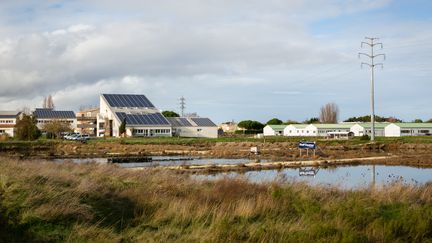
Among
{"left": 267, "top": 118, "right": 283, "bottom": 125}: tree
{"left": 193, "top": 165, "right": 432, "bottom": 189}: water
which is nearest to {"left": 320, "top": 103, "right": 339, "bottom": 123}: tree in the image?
{"left": 267, "top": 118, "right": 283, "bottom": 125}: tree

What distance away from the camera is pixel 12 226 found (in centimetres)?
768

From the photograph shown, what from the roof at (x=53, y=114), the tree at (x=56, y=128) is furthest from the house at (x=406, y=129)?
the roof at (x=53, y=114)

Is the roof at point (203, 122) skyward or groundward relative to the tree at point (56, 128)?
skyward

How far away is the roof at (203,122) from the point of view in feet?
294

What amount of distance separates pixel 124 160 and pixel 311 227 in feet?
99.1

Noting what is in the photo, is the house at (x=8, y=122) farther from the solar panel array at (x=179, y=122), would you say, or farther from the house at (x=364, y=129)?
the house at (x=364, y=129)

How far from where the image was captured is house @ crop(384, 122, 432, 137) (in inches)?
3634

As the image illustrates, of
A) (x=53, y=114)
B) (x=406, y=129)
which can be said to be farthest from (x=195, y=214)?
(x=53, y=114)

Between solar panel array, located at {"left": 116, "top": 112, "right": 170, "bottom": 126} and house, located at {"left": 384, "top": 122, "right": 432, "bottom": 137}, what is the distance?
4399cm

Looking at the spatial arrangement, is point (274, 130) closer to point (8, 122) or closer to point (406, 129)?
point (406, 129)

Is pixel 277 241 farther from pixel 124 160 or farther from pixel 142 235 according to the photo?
pixel 124 160

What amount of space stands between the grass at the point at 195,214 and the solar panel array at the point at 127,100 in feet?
253

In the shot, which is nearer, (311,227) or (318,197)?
(311,227)

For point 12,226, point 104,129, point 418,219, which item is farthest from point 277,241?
point 104,129
